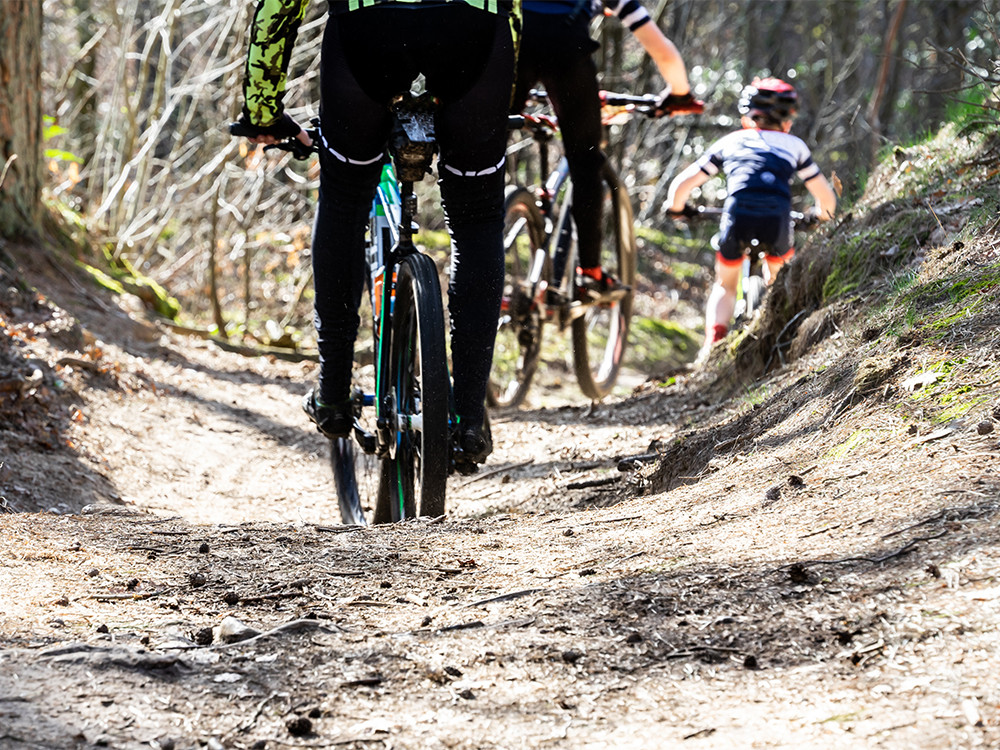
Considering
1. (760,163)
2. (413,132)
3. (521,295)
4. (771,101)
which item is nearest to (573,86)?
(521,295)

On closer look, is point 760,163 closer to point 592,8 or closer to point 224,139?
point 592,8

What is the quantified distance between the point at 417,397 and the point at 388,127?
2.90ft

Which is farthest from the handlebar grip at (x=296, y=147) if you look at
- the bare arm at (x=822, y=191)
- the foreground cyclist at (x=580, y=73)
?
the bare arm at (x=822, y=191)

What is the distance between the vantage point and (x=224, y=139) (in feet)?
32.5

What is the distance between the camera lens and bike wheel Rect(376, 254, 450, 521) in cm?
313

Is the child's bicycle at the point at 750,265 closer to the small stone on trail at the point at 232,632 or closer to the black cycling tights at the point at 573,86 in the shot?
the black cycling tights at the point at 573,86

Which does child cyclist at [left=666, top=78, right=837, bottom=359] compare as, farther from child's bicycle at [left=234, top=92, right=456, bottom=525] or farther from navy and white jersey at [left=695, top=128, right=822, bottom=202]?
child's bicycle at [left=234, top=92, right=456, bottom=525]

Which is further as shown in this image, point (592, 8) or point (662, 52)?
point (662, 52)

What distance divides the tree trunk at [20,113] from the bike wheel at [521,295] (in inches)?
120

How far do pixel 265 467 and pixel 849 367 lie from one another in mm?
3182

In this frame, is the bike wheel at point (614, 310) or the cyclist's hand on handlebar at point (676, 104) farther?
the bike wheel at point (614, 310)

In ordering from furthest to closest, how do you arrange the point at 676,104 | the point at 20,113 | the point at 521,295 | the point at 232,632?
the point at 20,113
the point at 521,295
the point at 676,104
the point at 232,632

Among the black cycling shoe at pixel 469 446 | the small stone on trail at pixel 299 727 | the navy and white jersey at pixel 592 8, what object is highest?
the navy and white jersey at pixel 592 8

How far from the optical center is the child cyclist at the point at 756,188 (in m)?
6.29
